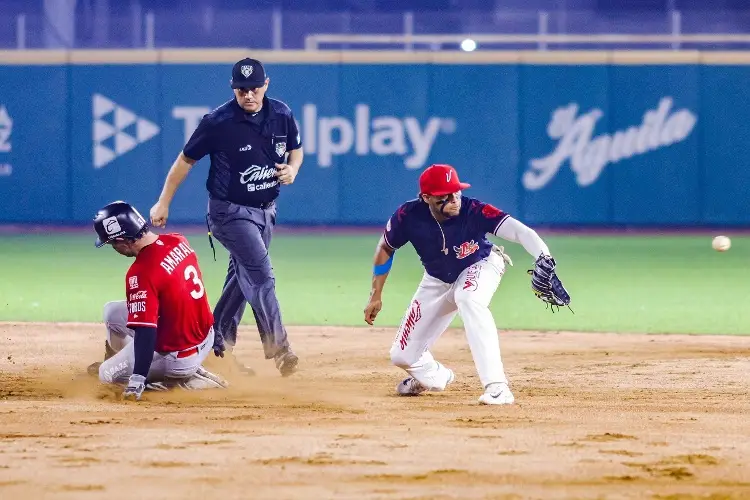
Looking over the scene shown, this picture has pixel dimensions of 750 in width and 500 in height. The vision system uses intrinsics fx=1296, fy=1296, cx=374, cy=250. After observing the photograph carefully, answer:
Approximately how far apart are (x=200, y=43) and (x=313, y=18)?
2.05 metres

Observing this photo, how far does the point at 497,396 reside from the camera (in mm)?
7039

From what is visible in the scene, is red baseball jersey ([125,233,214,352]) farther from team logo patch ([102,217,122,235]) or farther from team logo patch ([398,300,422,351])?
team logo patch ([398,300,422,351])

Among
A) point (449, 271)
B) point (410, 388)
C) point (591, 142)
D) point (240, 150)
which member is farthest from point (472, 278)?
point (591, 142)

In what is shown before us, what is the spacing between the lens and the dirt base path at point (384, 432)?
5031 mm

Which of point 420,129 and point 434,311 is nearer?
point 434,311

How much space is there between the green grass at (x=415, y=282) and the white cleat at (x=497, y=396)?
3941 millimetres

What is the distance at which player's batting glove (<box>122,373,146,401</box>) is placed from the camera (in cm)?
717

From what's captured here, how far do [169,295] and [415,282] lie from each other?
7.00 metres

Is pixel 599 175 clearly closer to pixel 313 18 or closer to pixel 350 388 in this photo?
pixel 313 18

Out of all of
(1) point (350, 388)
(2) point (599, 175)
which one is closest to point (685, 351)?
(1) point (350, 388)

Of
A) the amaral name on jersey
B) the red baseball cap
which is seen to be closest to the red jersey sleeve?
the red baseball cap

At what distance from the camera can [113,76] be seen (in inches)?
810

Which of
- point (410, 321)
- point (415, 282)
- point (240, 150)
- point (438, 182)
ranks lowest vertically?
point (415, 282)

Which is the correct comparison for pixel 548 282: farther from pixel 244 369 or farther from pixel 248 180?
pixel 244 369
